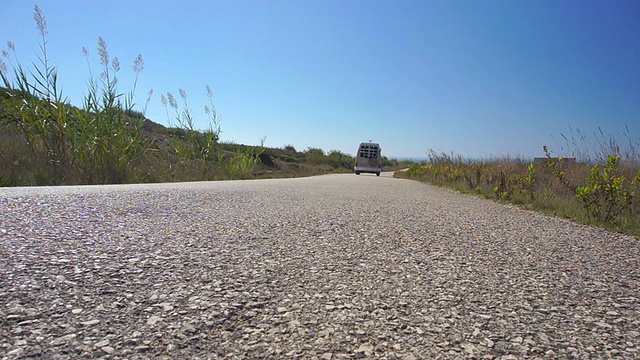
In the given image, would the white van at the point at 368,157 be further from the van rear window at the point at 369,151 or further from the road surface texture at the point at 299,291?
the road surface texture at the point at 299,291

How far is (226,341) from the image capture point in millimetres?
1111

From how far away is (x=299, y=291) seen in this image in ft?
4.95

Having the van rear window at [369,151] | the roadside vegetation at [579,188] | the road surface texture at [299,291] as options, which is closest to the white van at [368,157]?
the van rear window at [369,151]

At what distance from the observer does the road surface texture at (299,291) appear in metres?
1.11

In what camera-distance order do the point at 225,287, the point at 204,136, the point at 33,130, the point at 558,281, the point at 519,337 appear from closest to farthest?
the point at 519,337 < the point at 225,287 < the point at 558,281 < the point at 33,130 < the point at 204,136

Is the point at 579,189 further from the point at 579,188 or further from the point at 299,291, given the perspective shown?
the point at 299,291

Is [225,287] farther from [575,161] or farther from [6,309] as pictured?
[575,161]

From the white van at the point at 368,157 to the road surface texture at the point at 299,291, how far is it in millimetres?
21290

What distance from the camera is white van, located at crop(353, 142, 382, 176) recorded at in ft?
78.9

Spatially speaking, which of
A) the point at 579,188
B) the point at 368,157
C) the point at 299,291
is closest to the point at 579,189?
the point at 579,188

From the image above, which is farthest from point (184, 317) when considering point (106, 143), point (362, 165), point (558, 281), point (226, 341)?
point (362, 165)

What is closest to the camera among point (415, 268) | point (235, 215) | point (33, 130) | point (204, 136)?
point (415, 268)

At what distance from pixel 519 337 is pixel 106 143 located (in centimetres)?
717

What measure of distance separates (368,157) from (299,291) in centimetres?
2305
